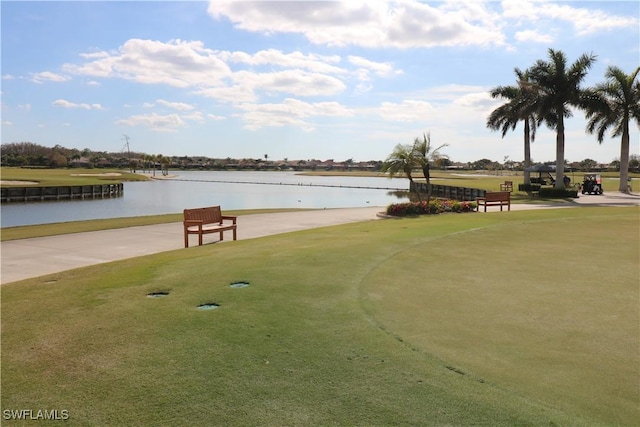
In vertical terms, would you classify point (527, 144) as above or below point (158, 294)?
above

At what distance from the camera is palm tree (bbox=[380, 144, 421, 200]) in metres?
25.5

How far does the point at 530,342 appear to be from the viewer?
5.36 m

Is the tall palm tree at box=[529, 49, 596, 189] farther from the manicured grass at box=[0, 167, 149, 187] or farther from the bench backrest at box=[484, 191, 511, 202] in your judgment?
the manicured grass at box=[0, 167, 149, 187]

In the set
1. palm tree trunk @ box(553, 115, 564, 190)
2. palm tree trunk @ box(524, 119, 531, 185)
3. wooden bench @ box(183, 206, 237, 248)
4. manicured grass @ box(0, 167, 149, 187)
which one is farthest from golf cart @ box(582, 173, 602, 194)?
manicured grass @ box(0, 167, 149, 187)

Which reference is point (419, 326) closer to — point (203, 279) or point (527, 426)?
point (527, 426)

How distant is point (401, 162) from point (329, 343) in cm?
2147

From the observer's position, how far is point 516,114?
46.1 metres

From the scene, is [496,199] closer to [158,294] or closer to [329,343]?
[158,294]

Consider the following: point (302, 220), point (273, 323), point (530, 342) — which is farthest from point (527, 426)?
point (302, 220)

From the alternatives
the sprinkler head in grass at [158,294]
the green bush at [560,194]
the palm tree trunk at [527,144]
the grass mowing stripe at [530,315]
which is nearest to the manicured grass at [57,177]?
the palm tree trunk at [527,144]

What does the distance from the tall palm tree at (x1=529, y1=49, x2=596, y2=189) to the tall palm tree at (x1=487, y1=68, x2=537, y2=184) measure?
218cm

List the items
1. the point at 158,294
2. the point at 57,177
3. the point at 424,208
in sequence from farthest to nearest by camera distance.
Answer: the point at 57,177, the point at 424,208, the point at 158,294

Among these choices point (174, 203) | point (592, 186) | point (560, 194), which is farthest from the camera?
point (174, 203)

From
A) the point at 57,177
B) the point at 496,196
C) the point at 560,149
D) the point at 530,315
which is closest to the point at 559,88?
the point at 560,149
